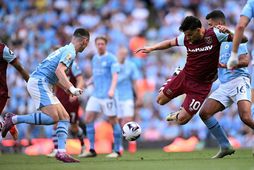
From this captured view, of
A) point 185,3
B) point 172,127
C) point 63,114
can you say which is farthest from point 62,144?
point 185,3

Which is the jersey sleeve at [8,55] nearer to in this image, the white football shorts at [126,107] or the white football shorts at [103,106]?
the white football shorts at [103,106]

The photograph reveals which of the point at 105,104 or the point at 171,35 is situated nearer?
the point at 105,104

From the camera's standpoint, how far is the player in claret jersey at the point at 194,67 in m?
13.1

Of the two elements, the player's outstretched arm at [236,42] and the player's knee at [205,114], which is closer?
the player's outstretched arm at [236,42]

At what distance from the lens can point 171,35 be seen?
2562 centimetres

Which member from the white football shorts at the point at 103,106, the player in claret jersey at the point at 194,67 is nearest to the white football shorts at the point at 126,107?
the white football shorts at the point at 103,106

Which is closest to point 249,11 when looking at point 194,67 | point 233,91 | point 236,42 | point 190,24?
point 236,42

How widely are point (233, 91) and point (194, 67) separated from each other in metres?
0.86

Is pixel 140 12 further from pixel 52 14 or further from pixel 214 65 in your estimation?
pixel 214 65

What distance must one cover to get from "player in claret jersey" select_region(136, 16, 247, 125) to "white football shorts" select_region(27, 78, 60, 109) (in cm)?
173

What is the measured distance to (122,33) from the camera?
25922mm

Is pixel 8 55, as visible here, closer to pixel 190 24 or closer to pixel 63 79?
pixel 63 79

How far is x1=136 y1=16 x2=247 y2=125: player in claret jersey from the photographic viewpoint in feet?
43.1

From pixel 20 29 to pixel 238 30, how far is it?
15.8 meters
